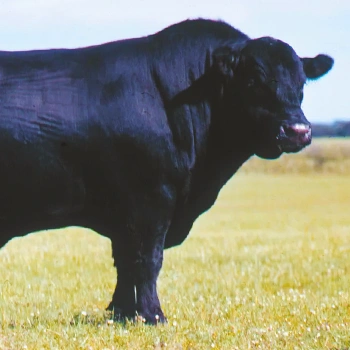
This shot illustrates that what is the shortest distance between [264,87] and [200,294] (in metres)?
3.38

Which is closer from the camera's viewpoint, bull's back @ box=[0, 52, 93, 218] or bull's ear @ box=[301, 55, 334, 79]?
bull's back @ box=[0, 52, 93, 218]

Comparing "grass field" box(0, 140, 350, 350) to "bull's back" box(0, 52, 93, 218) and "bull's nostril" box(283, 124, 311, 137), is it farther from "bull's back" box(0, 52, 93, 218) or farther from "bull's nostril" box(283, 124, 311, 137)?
"bull's nostril" box(283, 124, 311, 137)

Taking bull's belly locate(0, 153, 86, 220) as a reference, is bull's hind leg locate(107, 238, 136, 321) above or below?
below

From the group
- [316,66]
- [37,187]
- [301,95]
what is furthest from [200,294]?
[37,187]

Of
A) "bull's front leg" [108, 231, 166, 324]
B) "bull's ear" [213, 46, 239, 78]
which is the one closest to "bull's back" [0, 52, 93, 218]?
"bull's front leg" [108, 231, 166, 324]

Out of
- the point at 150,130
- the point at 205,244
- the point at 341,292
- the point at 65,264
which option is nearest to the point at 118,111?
the point at 150,130

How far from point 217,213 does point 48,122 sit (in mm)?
24920

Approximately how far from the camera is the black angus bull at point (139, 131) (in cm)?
755

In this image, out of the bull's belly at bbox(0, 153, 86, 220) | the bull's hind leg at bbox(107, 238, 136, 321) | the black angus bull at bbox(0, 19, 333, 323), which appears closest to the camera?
the bull's belly at bbox(0, 153, 86, 220)

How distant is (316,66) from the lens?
8.76 meters

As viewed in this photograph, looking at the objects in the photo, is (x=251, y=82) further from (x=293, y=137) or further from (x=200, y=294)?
(x=200, y=294)

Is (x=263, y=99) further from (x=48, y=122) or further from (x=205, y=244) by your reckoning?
Result: (x=205, y=244)

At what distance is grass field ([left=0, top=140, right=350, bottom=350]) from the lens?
7254mm

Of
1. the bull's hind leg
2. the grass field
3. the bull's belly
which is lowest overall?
the grass field
